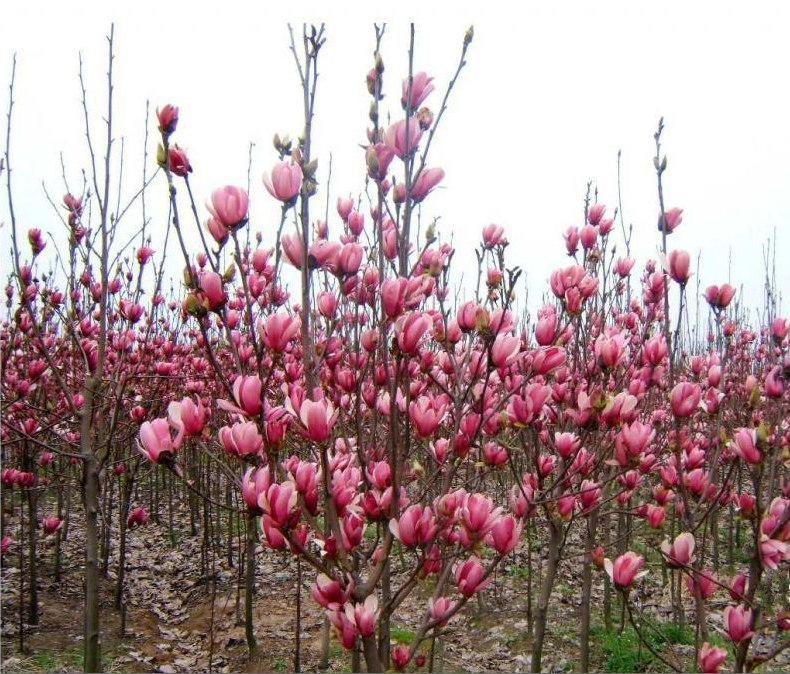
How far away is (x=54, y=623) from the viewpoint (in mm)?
4293

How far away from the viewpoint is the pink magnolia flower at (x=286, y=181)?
1.46 m

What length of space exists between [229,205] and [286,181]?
0.16m

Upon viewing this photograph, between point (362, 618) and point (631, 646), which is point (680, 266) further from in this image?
point (631, 646)

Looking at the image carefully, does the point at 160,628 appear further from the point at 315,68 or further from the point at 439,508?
the point at 315,68

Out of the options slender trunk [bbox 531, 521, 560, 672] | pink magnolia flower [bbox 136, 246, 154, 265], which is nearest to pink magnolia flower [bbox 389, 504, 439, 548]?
slender trunk [bbox 531, 521, 560, 672]

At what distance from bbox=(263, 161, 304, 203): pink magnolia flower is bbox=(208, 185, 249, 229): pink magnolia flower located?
3.4 inches

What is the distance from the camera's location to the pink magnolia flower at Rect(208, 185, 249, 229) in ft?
4.63

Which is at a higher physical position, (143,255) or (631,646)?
(143,255)

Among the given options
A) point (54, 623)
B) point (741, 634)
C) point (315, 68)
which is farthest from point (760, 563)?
point (54, 623)

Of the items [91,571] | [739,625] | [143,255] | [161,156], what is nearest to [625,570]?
[739,625]

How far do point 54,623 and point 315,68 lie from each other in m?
4.55

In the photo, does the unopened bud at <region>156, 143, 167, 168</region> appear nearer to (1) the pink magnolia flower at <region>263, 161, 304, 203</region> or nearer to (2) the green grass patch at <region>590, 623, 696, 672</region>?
(1) the pink magnolia flower at <region>263, 161, 304, 203</region>

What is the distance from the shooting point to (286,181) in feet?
4.81

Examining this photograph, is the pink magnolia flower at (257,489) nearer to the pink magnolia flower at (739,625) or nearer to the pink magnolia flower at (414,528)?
the pink magnolia flower at (414,528)
